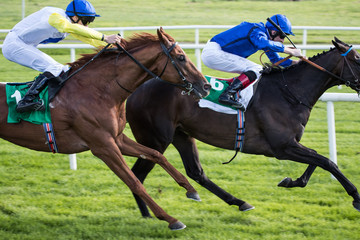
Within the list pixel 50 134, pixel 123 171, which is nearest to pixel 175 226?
pixel 123 171

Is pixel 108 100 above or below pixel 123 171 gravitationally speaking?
above

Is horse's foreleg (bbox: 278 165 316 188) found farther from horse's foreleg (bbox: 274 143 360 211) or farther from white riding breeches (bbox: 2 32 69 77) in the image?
white riding breeches (bbox: 2 32 69 77)

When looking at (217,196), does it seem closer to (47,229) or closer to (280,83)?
(280,83)

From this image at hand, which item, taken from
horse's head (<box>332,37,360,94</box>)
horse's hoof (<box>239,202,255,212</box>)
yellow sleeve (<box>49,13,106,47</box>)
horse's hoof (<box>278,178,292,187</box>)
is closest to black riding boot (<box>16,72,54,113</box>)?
yellow sleeve (<box>49,13,106,47</box>)

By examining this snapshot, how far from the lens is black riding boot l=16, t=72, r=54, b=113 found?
4.28 metres

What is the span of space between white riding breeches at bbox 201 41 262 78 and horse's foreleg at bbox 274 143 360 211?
0.76 metres

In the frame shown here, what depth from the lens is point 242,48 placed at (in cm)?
514

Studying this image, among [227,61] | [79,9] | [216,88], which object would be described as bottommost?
[216,88]

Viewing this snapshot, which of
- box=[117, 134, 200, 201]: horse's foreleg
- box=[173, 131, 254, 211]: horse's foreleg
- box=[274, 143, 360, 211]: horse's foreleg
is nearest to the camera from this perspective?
box=[117, 134, 200, 201]: horse's foreleg

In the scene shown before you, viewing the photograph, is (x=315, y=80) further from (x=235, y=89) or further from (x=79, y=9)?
(x=79, y=9)

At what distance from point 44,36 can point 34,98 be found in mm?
546

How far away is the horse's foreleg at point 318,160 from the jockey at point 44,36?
182 cm

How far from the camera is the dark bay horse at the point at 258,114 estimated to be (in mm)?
4938

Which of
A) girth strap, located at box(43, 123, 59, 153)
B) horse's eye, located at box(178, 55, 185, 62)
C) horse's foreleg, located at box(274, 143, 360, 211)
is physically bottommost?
horse's foreleg, located at box(274, 143, 360, 211)
